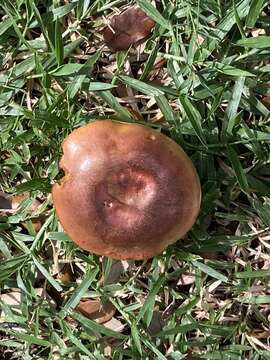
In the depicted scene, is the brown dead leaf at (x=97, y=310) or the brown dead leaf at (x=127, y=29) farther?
the brown dead leaf at (x=97, y=310)

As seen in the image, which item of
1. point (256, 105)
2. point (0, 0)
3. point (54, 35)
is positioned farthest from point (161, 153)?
point (0, 0)

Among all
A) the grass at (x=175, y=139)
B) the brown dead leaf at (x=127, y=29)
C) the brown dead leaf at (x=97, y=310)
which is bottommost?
the brown dead leaf at (x=97, y=310)

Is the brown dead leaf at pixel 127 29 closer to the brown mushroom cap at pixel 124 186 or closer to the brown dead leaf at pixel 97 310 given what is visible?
the brown mushroom cap at pixel 124 186

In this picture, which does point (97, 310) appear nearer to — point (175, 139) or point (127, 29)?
point (175, 139)

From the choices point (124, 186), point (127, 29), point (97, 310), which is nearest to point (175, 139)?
point (124, 186)

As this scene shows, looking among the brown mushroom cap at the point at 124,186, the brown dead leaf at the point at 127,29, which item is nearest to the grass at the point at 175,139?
the brown dead leaf at the point at 127,29

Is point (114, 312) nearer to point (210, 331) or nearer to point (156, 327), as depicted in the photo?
point (156, 327)
